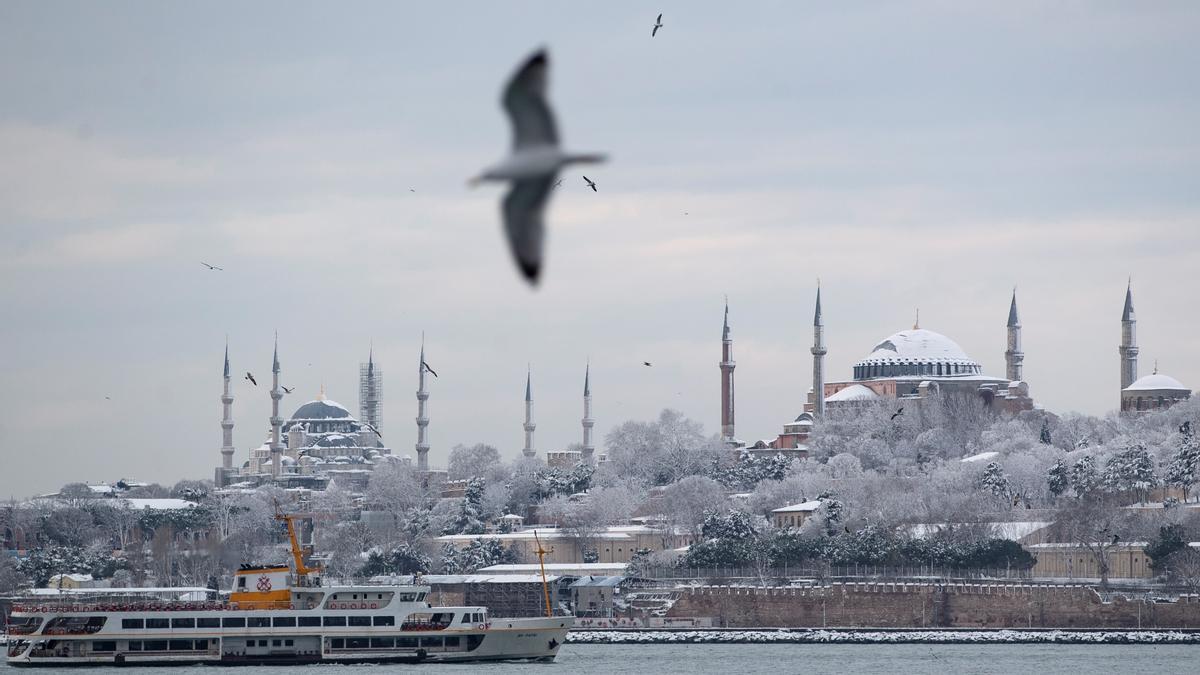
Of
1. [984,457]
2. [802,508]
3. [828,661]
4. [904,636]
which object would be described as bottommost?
[828,661]

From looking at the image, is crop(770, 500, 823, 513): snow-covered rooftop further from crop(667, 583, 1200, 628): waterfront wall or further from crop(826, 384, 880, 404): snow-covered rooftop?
crop(826, 384, 880, 404): snow-covered rooftop

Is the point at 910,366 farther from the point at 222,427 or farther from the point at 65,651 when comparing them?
the point at 65,651

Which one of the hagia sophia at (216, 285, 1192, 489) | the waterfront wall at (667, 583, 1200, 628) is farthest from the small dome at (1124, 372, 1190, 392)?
the waterfront wall at (667, 583, 1200, 628)

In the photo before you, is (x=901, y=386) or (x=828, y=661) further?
(x=901, y=386)

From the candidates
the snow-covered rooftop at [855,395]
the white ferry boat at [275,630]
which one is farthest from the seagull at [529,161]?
the snow-covered rooftop at [855,395]

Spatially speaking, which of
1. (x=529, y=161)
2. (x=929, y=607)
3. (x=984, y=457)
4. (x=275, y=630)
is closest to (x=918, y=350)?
(x=984, y=457)

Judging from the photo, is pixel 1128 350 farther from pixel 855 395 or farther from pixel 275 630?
pixel 275 630

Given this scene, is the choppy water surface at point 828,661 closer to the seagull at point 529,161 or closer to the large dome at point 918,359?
the seagull at point 529,161
